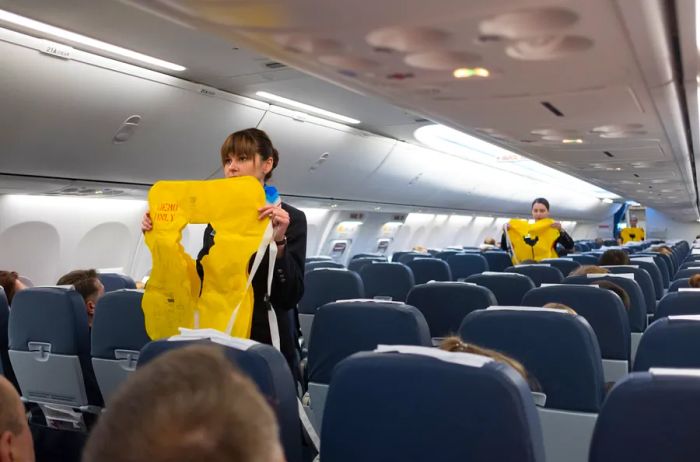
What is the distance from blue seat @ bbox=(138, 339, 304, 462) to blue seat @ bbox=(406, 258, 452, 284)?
6680mm

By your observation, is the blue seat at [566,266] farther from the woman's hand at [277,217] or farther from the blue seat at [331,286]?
the woman's hand at [277,217]

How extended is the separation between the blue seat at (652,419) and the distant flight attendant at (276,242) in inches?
62.6

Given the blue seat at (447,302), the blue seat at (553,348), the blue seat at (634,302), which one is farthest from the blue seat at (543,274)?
the blue seat at (553,348)

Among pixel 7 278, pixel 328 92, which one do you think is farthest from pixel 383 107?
pixel 7 278

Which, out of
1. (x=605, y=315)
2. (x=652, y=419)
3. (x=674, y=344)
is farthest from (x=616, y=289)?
(x=652, y=419)

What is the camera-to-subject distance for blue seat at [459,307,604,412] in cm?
318

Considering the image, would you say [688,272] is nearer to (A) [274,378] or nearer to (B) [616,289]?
(B) [616,289]

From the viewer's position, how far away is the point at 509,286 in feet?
20.8

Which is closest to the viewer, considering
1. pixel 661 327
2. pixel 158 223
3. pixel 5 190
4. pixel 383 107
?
pixel 661 327

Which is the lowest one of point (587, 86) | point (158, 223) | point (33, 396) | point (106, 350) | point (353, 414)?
point (33, 396)

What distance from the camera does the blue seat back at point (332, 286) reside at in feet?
20.7

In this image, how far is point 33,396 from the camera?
460cm

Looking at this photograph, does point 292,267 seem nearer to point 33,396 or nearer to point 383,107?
point 33,396

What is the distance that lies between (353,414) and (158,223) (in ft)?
5.58
